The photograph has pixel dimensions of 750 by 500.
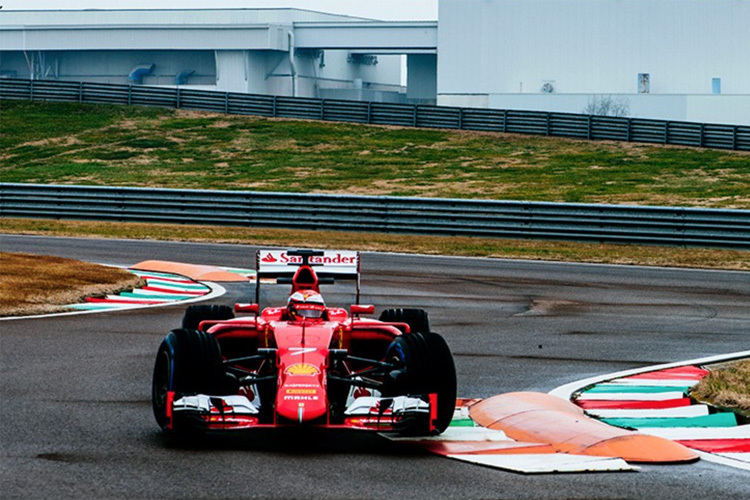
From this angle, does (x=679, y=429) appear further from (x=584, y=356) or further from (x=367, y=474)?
(x=584, y=356)

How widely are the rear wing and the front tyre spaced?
198 centimetres

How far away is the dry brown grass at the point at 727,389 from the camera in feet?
34.0

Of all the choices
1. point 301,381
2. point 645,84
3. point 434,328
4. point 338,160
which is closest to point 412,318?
point 301,381

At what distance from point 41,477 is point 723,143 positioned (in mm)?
41745

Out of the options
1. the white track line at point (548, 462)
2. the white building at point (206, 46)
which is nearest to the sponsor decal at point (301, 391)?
the white track line at point (548, 462)

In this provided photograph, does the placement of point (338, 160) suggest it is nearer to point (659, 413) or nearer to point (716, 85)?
point (716, 85)

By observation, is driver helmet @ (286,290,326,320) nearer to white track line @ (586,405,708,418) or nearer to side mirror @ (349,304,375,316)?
side mirror @ (349,304,375,316)

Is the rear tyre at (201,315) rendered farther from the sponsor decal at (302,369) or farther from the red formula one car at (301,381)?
the sponsor decal at (302,369)

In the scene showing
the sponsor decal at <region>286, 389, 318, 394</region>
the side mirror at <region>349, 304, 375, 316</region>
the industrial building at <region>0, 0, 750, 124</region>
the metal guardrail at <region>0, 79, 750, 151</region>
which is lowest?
the sponsor decal at <region>286, 389, 318, 394</region>

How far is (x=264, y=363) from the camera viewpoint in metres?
9.85

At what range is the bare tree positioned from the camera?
209ft

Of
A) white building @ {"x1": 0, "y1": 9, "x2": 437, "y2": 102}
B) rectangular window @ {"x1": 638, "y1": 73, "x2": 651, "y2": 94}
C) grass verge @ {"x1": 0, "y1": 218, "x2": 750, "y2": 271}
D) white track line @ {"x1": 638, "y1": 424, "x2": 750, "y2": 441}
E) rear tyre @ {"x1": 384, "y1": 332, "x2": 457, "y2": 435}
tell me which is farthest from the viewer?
white building @ {"x1": 0, "y1": 9, "x2": 437, "y2": 102}

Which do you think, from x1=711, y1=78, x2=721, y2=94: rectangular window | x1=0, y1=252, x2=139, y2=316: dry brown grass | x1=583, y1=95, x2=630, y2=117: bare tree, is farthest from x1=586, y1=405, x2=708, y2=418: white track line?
x1=711, y1=78, x2=721, y2=94: rectangular window

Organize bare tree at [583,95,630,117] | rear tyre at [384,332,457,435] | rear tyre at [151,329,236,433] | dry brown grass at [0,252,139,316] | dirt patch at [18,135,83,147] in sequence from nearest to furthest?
rear tyre at [151,329,236,433] < rear tyre at [384,332,457,435] < dry brown grass at [0,252,139,316] < dirt patch at [18,135,83,147] < bare tree at [583,95,630,117]
